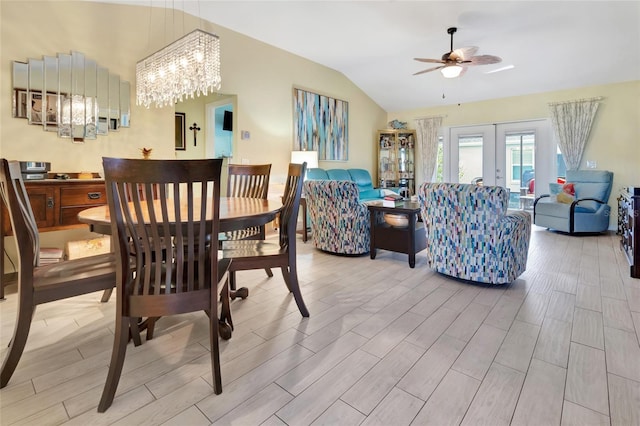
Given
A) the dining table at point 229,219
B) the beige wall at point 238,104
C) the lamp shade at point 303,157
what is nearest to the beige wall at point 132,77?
the beige wall at point 238,104

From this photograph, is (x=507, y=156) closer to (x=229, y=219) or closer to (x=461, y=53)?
(x=461, y=53)

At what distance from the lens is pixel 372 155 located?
761 centimetres

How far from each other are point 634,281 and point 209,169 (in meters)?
3.69

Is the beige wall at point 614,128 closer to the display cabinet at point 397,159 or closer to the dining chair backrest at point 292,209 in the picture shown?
the display cabinet at point 397,159

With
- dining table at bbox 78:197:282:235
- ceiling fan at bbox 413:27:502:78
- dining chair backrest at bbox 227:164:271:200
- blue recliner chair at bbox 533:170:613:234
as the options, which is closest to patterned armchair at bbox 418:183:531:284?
dining chair backrest at bbox 227:164:271:200

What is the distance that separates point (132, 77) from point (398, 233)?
3.46 m

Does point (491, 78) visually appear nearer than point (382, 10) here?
No

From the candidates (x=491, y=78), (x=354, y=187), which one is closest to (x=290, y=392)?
(x=354, y=187)

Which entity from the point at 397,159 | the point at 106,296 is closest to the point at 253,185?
the point at 106,296

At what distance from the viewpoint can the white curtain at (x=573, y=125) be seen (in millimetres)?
5531

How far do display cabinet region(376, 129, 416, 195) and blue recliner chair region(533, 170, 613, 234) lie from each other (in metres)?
2.74

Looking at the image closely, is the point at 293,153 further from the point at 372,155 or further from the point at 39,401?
the point at 39,401

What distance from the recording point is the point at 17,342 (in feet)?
4.87

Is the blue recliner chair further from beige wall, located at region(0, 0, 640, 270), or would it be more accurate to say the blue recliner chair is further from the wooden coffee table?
the wooden coffee table
